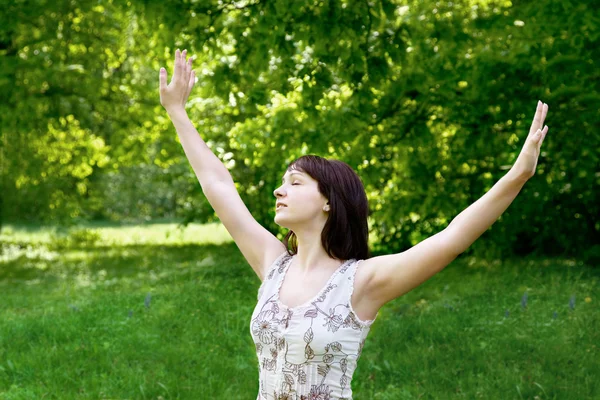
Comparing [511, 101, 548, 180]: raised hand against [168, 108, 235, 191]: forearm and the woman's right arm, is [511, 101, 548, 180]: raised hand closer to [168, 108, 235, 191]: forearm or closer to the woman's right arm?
the woman's right arm

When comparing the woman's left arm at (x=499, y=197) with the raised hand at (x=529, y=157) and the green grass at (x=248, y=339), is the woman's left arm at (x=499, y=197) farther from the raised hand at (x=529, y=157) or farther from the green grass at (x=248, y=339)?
the green grass at (x=248, y=339)

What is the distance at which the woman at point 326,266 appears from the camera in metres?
2.16

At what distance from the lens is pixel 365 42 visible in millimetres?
7016

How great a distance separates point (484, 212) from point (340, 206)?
51 cm

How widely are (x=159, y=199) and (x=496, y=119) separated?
2442cm

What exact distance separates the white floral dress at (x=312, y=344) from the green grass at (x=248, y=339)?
10.5ft

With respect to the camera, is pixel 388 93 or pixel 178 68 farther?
pixel 388 93

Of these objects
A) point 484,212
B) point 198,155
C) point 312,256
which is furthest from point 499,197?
point 198,155

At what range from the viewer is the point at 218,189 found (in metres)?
2.68

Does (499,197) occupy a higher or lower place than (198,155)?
lower

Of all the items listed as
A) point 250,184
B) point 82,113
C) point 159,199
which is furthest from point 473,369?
point 159,199

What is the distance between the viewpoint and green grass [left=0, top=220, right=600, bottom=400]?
552cm

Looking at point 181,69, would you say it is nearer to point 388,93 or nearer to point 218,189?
point 218,189

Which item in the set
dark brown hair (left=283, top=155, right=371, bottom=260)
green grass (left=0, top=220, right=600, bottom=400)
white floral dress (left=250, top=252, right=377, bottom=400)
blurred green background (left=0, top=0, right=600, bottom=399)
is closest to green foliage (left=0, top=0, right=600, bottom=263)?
blurred green background (left=0, top=0, right=600, bottom=399)
